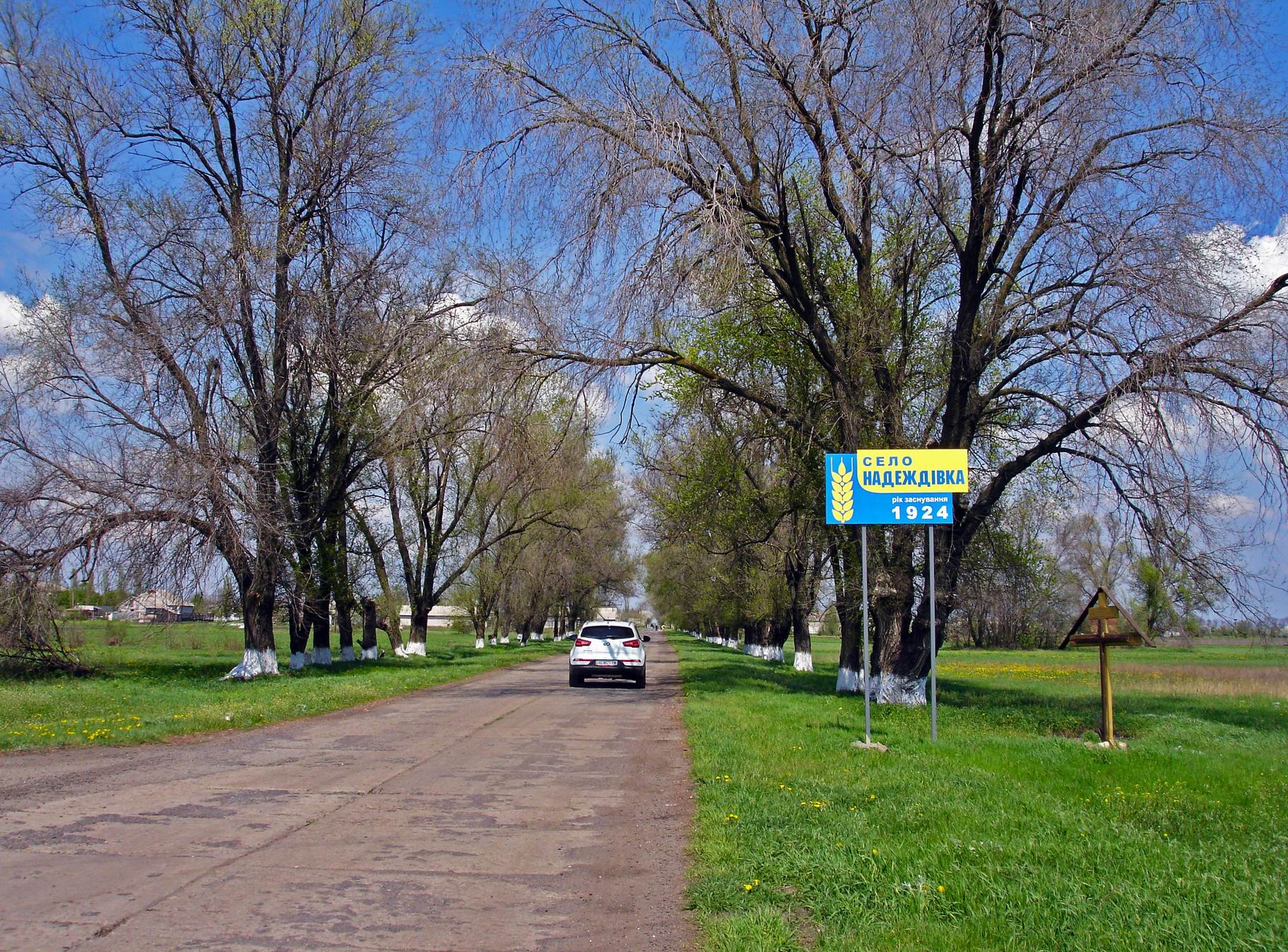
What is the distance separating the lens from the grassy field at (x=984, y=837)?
5551mm

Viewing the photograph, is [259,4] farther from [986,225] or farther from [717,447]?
[986,225]

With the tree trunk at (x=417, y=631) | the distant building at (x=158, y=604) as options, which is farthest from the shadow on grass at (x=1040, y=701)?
the tree trunk at (x=417, y=631)

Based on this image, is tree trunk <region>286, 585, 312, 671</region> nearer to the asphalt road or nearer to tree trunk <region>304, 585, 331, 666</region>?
tree trunk <region>304, 585, 331, 666</region>

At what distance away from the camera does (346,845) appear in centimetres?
765

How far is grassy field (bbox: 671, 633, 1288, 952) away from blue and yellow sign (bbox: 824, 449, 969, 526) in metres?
3.24

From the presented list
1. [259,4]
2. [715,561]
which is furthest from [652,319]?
[715,561]

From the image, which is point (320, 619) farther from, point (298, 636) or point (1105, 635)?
point (1105, 635)

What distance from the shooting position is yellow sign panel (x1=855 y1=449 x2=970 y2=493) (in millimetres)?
14369

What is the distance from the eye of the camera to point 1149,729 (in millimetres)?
17719

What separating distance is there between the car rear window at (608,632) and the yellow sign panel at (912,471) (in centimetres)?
1477

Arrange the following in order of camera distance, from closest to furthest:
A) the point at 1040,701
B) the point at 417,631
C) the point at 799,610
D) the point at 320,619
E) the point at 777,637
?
the point at 1040,701 < the point at 320,619 < the point at 799,610 < the point at 417,631 < the point at 777,637

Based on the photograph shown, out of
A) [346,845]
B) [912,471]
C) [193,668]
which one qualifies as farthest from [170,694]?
[912,471]

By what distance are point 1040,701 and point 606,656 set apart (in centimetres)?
1112

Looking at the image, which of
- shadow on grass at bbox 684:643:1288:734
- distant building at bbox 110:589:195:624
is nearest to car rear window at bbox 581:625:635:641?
shadow on grass at bbox 684:643:1288:734
